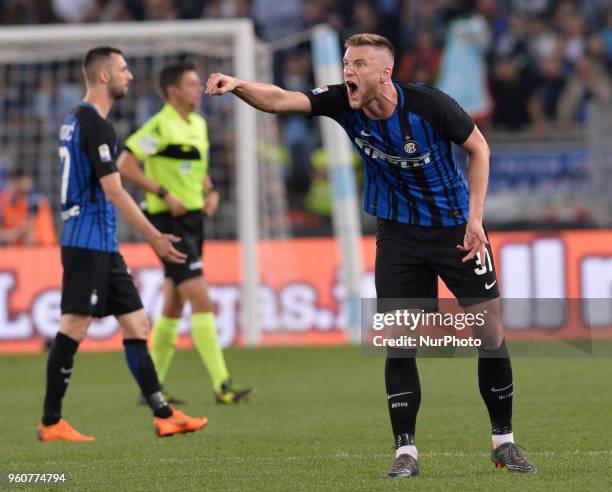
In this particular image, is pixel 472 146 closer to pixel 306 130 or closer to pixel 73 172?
pixel 73 172

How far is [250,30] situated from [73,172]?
22.3 ft

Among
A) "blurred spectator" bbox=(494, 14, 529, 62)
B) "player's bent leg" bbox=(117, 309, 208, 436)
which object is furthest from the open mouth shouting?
"blurred spectator" bbox=(494, 14, 529, 62)

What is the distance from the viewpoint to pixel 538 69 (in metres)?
19.3

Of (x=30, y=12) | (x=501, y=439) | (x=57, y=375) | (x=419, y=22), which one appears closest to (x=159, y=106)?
(x=419, y=22)

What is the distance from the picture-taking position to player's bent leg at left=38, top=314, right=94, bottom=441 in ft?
24.7

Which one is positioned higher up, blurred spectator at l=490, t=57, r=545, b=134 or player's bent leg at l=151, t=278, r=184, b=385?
blurred spectator at l=490, t=57, r=545, b=134

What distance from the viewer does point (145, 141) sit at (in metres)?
9.65

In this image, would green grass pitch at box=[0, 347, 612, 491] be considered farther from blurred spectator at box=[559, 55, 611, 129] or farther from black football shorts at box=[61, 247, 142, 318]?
blurred spectator at box=[559, 55, 611, 129]

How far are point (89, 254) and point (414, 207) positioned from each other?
2492 millimetres

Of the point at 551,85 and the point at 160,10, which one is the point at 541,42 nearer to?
the point at 551,85

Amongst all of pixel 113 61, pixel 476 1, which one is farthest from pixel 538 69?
pixel 113 61

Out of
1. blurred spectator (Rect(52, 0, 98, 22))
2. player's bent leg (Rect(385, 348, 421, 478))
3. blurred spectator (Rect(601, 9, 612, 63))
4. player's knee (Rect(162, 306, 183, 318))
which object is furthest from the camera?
blurred spectator (Rect(52, 0, 98, 22))

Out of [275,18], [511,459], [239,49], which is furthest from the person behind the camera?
[275,18]

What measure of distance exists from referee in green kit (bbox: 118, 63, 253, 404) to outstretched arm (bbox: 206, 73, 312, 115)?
13.2 feet
